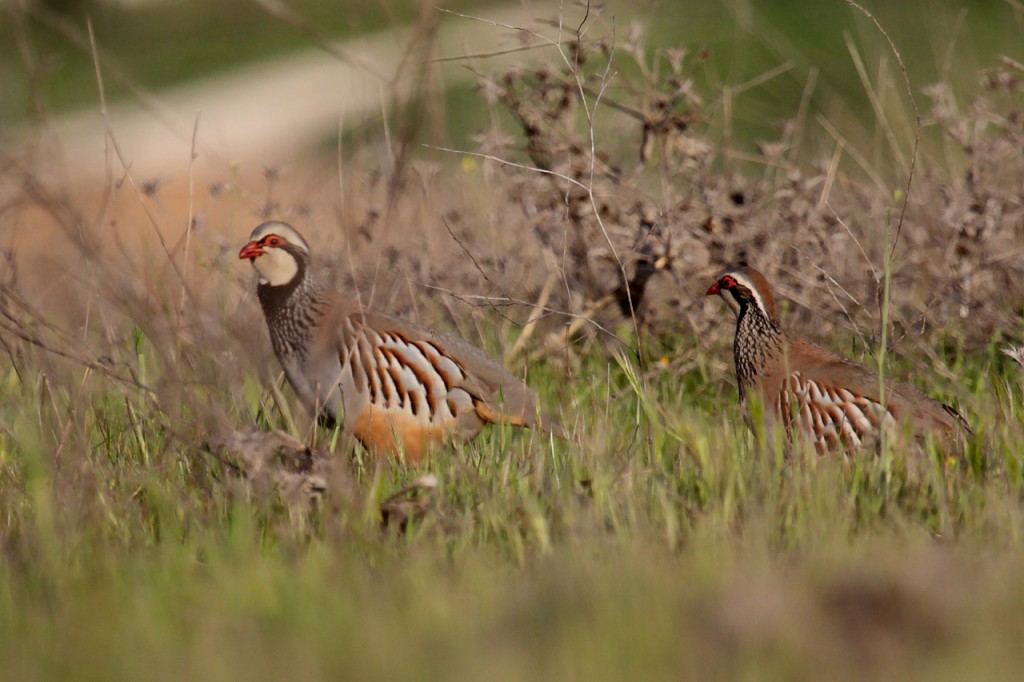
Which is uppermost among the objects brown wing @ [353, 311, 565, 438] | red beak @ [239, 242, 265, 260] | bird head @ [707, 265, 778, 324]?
red beak @ [239, 242, 265, 260]

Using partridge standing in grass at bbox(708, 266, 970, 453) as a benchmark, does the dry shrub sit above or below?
above

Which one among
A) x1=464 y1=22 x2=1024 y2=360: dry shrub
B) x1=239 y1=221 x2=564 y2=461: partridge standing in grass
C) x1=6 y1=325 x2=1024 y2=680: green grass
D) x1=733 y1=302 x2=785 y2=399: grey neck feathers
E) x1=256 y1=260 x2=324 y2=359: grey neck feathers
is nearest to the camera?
x1=6 y1=325 x2=1024 y2=680: green grass

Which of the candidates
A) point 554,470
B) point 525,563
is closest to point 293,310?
point 554,470

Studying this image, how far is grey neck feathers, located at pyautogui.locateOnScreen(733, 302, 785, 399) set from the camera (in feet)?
16.2

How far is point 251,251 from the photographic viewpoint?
507 centimetres

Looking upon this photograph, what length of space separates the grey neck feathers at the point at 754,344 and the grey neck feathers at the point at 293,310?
5.00 feet

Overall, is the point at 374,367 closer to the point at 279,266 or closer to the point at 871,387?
the point at 279,266

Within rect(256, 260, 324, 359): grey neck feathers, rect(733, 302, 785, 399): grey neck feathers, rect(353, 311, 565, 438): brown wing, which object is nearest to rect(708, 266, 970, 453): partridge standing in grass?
rect(733, 302, 785, 399): grey neck feathers

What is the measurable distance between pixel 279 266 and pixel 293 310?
0.18m

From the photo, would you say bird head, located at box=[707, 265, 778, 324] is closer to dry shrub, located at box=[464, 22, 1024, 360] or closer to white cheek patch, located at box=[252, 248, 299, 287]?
dry shrub, located at box=[464, 22, 1024, 360]

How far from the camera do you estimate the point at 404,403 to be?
4875 mm

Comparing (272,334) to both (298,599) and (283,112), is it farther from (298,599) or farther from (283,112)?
(283,112)

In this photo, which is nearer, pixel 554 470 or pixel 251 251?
pixel 554 470

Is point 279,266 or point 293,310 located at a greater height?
point 279,266
